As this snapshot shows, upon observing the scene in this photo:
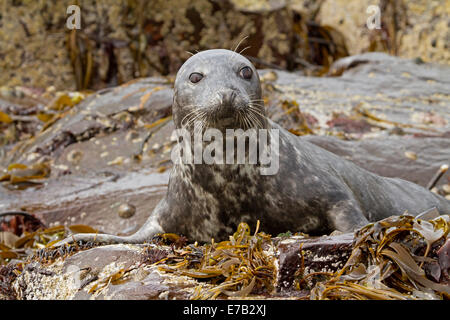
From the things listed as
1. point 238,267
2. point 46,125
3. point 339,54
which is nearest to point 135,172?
point 46,125

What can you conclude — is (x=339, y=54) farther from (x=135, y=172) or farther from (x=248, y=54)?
(x=135, y=172)

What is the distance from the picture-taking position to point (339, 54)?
10.9 metres

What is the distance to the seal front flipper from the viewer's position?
3.07 m

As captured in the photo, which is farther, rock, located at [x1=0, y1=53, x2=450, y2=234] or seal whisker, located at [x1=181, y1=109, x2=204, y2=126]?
rock, located at [x1=0, y1=53, x2=450, y2=234]

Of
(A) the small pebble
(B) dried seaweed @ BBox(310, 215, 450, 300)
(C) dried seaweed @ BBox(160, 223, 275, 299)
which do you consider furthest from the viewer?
(A) the small pebble

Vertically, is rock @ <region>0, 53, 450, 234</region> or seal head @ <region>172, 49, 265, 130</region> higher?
seal head @ <region>172, 49, 265, 130</region>

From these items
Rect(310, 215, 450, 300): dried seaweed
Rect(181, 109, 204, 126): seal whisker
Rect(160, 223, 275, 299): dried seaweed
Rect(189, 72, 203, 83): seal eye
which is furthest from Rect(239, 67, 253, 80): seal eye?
Rect(310, 215, 450, 300): dried seaweed

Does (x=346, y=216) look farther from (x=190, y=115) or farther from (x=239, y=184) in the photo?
(x=190, y=115)

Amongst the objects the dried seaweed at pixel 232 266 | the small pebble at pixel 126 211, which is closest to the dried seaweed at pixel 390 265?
the dried seaweed at pixel 232 266

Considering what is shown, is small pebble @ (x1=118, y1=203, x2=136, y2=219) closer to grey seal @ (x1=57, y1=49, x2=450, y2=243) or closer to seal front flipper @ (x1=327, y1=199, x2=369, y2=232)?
grey seal @ (x1=57, y1=49, x2=450, y2=243)

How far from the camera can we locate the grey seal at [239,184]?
9.98 feet

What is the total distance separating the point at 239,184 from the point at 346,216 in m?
0.61

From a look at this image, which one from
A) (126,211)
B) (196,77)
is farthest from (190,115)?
(126,211)

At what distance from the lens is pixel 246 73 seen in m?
3.13
